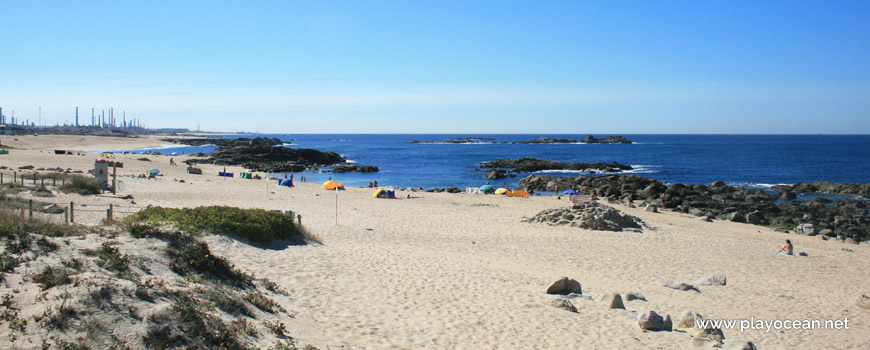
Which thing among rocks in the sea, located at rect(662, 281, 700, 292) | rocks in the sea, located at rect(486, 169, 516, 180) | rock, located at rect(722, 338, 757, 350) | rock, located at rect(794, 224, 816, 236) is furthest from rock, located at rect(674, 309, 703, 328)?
rocks in the sea, located at rect(486, 169, 516, 180)

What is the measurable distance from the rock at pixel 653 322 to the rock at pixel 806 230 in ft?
64.5

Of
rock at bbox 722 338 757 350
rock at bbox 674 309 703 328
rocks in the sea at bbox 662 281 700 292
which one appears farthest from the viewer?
rocks in the sea at bbox 662 281 700 292

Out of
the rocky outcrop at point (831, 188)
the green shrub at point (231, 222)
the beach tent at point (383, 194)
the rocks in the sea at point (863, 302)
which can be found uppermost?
the green shrub at point (231, 222)

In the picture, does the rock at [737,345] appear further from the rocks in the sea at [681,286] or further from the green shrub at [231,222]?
the green shrub at [231,222]

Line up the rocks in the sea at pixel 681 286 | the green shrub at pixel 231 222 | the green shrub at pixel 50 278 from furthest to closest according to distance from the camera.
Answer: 1. the green shrub at pixel 231 222
2. the rocks in the sea at pixel 681 286
3. the green shrub at pixel 50 278

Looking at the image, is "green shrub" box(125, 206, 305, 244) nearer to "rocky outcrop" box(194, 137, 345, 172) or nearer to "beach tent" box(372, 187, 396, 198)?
"beach tent" box(372, 187, 396, 198)

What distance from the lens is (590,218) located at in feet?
69.9

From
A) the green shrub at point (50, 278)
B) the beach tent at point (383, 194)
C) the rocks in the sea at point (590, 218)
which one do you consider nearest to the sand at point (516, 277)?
the rocks in the sea at point (590, 218)

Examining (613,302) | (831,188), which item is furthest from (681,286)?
(831,188)

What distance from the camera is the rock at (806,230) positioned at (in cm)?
2384

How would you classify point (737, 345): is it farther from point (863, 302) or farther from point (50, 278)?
point (50, 278)

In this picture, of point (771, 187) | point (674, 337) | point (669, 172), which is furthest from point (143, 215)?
point (669, 172)

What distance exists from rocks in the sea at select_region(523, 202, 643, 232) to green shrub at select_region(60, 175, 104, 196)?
1835 cm

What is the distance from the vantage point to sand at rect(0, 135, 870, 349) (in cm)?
Answer: 864
